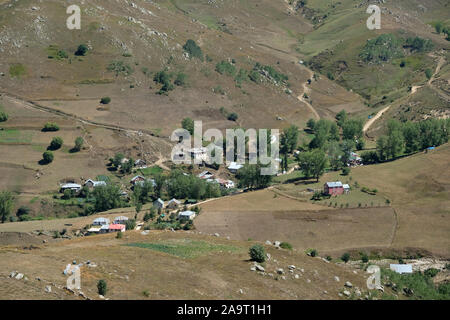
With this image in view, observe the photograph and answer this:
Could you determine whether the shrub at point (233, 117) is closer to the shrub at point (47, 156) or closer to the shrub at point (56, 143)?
the shrub at point (56, 143)

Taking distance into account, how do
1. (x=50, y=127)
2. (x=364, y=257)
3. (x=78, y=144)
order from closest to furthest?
(x=364, y=257) < (x=78, y=144) < (x=50, y=127)

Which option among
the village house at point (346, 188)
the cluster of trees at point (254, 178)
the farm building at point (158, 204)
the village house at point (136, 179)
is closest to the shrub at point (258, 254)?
the farm building at point (158, 204)

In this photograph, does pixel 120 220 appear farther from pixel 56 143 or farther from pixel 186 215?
pixel 56 143

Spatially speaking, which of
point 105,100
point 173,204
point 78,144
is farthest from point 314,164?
point 105,100

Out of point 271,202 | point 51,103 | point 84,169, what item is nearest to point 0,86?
point 51,103

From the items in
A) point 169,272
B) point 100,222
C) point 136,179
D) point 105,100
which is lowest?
point 100,222

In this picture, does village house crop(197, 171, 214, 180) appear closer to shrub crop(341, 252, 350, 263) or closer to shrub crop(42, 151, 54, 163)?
shrub crop(42, 151, 54, 163)
